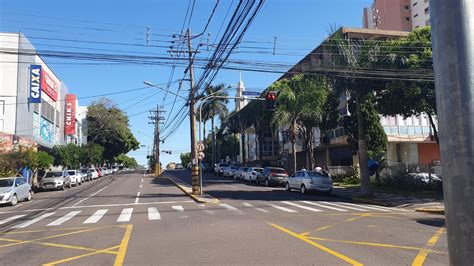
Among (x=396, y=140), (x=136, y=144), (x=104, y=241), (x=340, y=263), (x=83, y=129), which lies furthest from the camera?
(x=136, y=144)

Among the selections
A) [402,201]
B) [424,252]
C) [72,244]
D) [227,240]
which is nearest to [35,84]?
[402,201]

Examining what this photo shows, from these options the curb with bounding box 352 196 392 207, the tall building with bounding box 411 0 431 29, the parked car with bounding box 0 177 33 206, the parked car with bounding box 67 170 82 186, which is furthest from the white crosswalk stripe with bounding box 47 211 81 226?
the tall building with bounding box 411 0 431 29

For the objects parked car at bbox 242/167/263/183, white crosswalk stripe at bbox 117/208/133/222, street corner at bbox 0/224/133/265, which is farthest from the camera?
parked car at bbox 242/167/263/183

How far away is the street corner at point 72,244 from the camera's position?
8.25 metres

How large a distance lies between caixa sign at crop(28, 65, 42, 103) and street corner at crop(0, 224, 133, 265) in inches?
1243

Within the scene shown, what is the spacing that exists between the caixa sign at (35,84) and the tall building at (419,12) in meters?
63.6

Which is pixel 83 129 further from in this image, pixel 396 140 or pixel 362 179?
pixel 362 179

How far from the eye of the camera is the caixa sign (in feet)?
136

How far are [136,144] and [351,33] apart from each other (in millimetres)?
68256

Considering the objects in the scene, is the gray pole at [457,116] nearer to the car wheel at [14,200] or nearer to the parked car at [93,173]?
the car wheel at [14,200]

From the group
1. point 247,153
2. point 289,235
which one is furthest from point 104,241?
point 247,153

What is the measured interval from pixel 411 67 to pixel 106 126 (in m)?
67.2

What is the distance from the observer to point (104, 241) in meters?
10.3

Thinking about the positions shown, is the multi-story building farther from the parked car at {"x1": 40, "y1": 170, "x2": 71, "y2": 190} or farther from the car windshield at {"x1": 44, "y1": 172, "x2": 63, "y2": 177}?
the parked car at {"x1": 40, "y1": 170, "x2": 71, "y2": 190}
